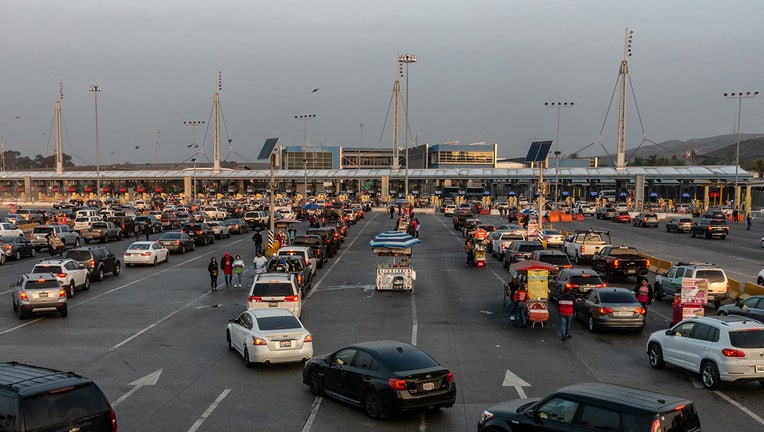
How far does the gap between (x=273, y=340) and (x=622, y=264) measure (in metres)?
19.2

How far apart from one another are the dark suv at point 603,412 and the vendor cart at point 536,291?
1136 cm

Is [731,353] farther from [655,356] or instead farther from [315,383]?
[315,383]

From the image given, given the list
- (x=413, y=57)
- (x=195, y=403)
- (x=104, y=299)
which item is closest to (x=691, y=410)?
(x=195, y=403)

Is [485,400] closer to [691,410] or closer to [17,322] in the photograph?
[691,410]

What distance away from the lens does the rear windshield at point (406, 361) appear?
12086mm

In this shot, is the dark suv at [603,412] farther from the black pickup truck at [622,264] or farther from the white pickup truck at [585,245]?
the white pickup truck at [585,245]

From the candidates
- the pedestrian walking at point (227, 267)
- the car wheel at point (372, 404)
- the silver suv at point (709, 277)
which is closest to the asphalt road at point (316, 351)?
the car wheel at point (372, 404)

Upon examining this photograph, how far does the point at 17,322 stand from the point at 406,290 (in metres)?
13.9

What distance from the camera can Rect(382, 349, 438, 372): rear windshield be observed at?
476 inches

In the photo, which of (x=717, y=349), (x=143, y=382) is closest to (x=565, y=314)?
(x=717, y=349)

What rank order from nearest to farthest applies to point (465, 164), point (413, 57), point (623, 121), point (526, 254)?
1. point (526, 254)
2. point (413, 57)
3. point (623, 121)
4. point (465, 164)

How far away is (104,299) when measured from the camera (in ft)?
85.7

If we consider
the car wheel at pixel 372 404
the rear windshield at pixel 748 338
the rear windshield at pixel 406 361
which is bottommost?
the car wheel at pixel 372 404

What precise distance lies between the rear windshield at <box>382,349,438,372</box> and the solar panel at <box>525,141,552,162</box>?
84.6m
